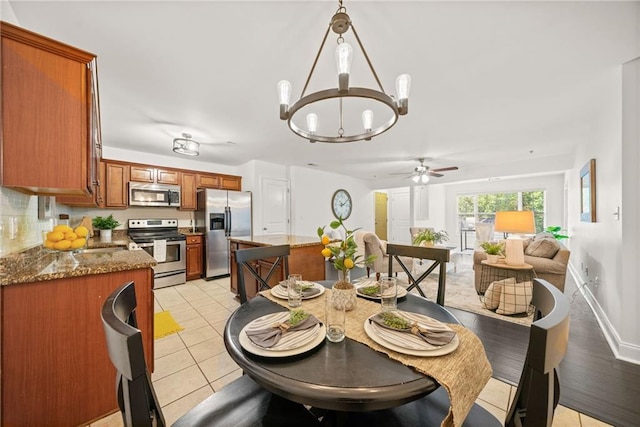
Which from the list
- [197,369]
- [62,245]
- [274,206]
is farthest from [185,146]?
[197,369]

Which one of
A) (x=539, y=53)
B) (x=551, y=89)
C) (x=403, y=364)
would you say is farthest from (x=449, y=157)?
(x=403, y=364)

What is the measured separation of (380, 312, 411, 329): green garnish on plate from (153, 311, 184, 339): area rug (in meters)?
2.39

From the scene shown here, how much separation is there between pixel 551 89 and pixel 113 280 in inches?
159

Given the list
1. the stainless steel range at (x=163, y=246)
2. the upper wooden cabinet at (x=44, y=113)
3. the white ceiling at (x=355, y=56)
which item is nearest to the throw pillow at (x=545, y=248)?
the white ceiling at (x=355, y=56)

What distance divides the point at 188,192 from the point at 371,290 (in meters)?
4.39

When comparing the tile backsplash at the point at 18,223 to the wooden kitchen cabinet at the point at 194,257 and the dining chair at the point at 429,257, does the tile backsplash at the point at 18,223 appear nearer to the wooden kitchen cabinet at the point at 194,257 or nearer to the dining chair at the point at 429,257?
the wooden kitchen cabinet at the point at 194,257

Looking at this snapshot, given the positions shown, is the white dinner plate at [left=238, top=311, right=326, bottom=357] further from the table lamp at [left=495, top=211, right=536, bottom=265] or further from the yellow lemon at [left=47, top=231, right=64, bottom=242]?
the table lamp at [left=495, top=211, right=536, bottom=265]

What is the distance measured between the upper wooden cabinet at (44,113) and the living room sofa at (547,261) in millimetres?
4489

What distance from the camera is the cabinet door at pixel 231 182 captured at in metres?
5.18

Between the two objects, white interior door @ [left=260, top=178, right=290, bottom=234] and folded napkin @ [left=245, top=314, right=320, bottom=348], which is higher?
white interior door @ [left=260, top=178, right=290, bottom=234]

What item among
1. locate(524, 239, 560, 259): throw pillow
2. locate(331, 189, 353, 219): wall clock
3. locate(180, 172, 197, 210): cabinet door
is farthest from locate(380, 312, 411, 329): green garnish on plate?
locate(331, 189, 353, 219): wall clock

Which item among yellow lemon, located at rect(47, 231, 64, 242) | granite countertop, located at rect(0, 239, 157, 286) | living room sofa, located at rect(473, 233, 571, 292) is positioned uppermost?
yellow lemon, located at rect(47, 231, 64, 242)

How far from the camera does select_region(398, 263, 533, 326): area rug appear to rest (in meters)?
2.79

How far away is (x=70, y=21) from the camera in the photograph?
1530 millimetres
